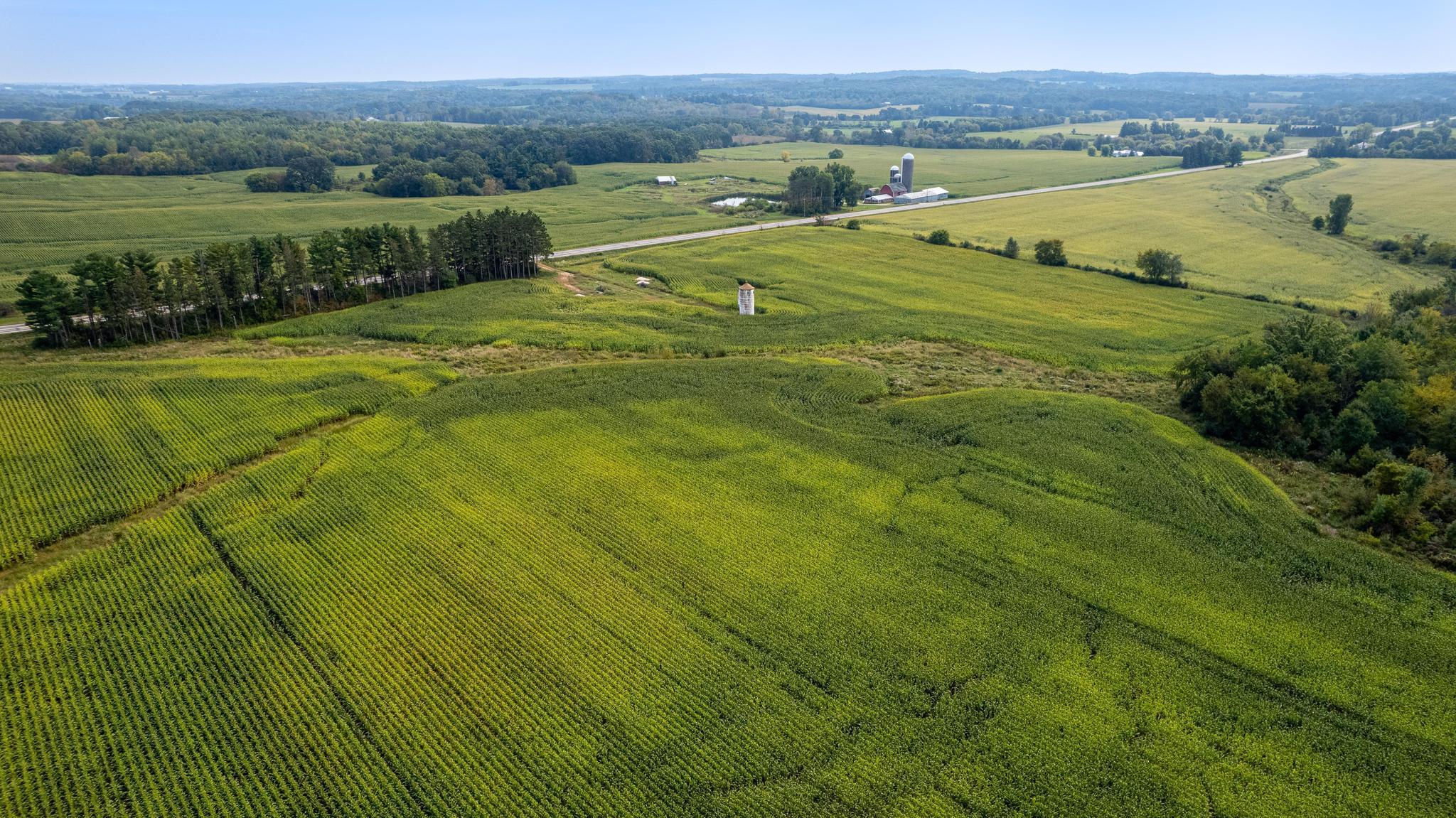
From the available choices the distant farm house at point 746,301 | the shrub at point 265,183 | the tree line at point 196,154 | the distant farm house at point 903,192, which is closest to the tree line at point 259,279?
the distant farm house at point 746,301

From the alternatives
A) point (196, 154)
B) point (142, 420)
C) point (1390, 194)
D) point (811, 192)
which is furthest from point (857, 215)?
point (196, 154)

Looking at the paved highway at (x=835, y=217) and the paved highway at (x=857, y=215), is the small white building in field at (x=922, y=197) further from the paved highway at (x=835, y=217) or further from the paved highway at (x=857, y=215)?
the paved highway at (x=835, y=217)

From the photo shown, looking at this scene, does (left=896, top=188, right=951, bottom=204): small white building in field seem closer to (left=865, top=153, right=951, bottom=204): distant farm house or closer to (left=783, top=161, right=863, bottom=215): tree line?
(left=865, top=153, right=951, bottom=204): distant farm house

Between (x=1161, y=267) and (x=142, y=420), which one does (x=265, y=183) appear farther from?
(x=1161, y=267)

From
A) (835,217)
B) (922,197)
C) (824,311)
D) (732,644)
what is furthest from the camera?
(922,197)

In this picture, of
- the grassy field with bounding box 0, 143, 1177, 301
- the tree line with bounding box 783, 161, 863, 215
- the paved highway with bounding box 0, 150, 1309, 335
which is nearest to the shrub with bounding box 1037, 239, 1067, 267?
the paved highway with bounding box 0, 150, 1309, 335
